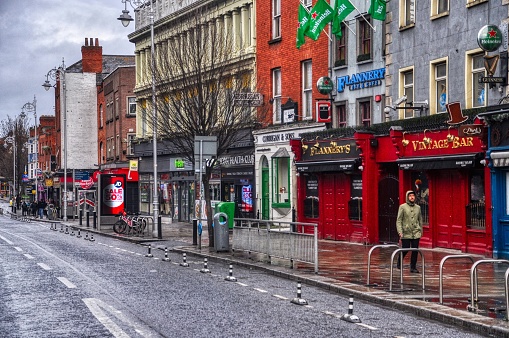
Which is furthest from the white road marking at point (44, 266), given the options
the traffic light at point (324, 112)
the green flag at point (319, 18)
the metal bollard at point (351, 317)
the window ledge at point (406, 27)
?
the traffic light at point (324, 112)

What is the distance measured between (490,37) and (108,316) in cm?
1444

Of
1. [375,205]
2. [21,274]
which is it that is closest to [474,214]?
[375,205]

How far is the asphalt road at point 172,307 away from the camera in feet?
40.9

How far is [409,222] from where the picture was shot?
20.5m

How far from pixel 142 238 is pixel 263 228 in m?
14.8

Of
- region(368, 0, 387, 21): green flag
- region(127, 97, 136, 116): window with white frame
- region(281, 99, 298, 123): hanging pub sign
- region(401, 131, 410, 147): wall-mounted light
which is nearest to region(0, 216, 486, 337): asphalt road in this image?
region(401, 131, 410, 147): wall-mounted light

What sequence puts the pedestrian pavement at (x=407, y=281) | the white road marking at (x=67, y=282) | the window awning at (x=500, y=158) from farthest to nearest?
the window awning at (x=500, y=158)
the white road marking at (x=67, y=282)
the pedestrian pavement at (x=407, y=281)

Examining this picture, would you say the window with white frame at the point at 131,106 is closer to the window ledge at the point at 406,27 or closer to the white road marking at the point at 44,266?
the window ledge at the point at 406,27

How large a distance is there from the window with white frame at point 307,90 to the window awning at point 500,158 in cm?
1392

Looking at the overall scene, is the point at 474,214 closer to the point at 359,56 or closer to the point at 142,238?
the point at 359,56

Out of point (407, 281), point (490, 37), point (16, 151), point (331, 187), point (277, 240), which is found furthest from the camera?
point (16, 151)

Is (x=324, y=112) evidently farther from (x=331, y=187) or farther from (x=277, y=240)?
(x=277, y=240)

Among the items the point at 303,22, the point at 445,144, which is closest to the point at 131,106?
the point at 303,22

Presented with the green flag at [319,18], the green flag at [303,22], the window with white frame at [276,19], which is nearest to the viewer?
the green flag at [319,18]
